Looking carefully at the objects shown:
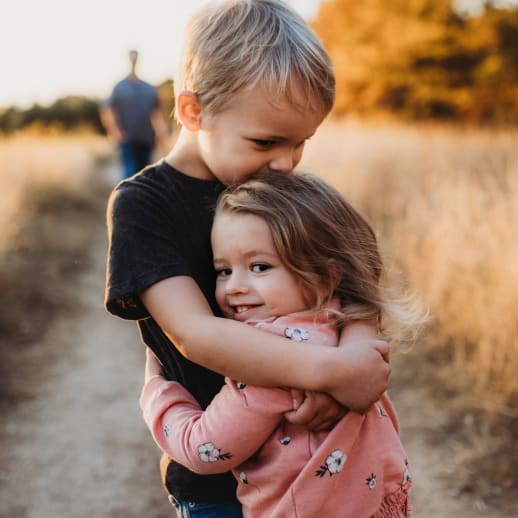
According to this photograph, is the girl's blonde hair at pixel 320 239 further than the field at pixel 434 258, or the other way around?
the field at pixel 434 258

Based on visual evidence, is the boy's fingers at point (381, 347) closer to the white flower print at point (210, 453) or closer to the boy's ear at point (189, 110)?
the white flower print at point (210, 453)

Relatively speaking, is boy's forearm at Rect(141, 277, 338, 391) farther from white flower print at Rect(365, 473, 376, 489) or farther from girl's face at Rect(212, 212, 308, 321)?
white flower print at Rect(365, 473, 376, 489)

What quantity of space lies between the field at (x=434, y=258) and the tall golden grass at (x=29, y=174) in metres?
0.03

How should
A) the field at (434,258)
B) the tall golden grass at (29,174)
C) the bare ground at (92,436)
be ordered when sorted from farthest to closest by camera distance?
the tall golden grass at (29,174) < the field at (434,258) < the bare ground at (92,436)

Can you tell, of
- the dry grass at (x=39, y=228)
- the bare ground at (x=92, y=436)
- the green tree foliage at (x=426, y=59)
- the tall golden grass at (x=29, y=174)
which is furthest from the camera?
the green tree foliage at (x=426, y=59)

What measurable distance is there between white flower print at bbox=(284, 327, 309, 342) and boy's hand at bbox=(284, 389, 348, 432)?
10 cm

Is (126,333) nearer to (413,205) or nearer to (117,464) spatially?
(117,464)

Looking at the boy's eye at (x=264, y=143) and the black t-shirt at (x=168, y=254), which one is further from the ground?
the boy's eye at (x=264, y=143)

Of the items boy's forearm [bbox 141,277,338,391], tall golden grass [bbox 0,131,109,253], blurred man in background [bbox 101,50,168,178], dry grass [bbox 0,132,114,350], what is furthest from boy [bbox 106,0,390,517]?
blurred man in background [bbox 101,50,168,178]

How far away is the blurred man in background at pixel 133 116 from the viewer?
714cm

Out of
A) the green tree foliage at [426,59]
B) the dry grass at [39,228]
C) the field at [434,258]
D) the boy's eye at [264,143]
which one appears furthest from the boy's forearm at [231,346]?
the green tree foliage at [426,59]

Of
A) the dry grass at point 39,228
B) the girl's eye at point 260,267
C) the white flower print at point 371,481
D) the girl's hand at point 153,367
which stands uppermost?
the girl's eye at point 260,267

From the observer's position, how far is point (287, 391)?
1189 mm

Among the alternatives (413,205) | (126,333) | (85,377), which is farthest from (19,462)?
(413,205)
